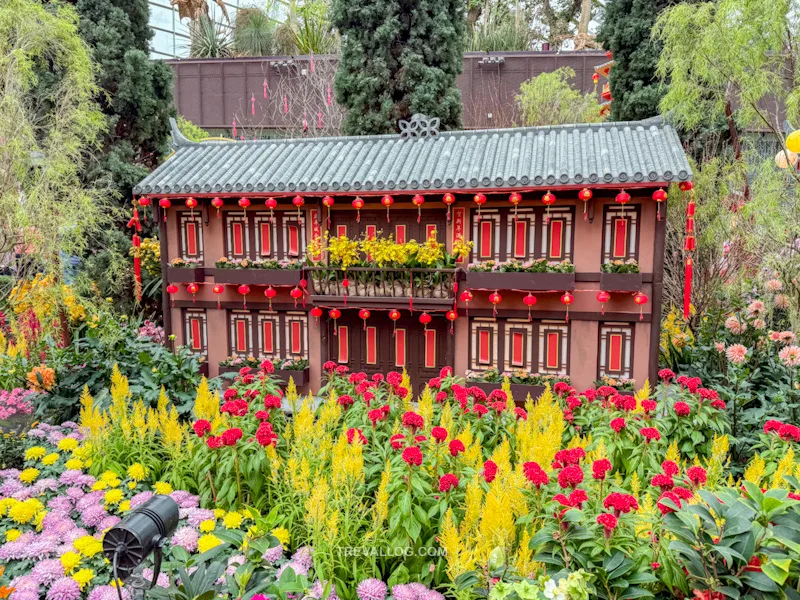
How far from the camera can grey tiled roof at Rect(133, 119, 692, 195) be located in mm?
7367

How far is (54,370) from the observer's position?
6.29m

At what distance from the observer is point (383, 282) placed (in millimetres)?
8406

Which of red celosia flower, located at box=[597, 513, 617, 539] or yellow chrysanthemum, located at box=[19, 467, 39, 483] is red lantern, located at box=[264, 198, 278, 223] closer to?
yellow chrysanthemum, located at box=[19, 467, 39, 483]

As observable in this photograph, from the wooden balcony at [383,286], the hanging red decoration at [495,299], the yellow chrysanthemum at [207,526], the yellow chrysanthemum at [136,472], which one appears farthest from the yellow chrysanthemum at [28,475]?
the hanging red decoration at [495,299]

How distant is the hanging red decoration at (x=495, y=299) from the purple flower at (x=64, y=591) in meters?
5.96

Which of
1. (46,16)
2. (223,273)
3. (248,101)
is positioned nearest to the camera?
(46,16)

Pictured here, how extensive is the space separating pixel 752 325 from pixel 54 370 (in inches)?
359

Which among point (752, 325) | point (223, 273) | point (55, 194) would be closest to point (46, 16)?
point (55, 194)

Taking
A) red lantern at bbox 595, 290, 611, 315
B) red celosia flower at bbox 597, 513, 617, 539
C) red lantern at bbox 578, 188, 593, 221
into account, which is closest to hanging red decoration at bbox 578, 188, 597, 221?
red lantern at bbox 578, 188, 593, 221

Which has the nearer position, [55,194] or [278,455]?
[278,455]

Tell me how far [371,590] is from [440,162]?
6.39m

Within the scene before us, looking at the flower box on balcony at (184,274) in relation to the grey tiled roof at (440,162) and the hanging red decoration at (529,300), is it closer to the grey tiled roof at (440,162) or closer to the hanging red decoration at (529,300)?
the grey tiled roof at (440,162)

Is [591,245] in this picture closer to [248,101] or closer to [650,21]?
[650,21]

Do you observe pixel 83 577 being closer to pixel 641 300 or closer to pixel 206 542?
pixel 206 542
